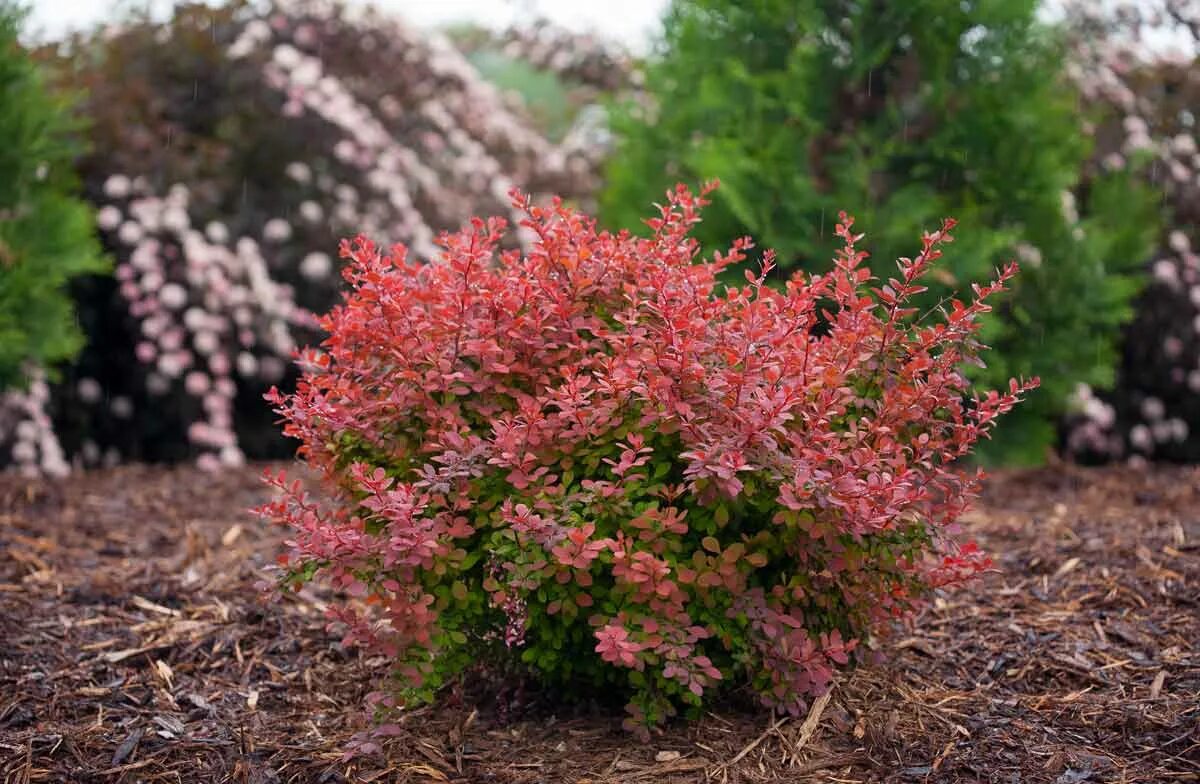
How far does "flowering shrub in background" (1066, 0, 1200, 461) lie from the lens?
615cm

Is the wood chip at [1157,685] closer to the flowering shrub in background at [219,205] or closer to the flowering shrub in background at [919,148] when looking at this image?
the flowering shrub in background at [919,148]

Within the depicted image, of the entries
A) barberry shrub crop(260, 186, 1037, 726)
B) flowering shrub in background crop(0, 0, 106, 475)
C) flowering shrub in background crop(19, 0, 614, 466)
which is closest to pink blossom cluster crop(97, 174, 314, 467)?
flowering shrub in background crop(19, 0, 614, 466)

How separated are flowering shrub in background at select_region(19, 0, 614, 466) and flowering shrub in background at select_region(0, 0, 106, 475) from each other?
477 millimetres

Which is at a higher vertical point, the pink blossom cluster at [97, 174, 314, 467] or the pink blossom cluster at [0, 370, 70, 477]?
the pink blossom cluster at [97, 174, 314, 467]

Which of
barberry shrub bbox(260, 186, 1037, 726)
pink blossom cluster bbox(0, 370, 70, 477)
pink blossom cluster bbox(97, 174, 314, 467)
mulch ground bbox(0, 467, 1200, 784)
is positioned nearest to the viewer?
barberry shrub bbox(260, 186, 1037, 726)

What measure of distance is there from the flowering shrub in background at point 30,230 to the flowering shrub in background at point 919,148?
2894mm

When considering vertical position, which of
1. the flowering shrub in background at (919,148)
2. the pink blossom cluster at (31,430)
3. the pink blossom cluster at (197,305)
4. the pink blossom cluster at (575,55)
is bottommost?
the pink blossom cluster at (31,430)

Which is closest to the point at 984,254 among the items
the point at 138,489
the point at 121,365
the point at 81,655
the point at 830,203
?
the point at 830,203

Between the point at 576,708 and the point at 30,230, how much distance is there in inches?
147

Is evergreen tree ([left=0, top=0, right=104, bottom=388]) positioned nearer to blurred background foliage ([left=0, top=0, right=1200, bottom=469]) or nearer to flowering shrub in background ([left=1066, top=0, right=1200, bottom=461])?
blurred background foliage ([left=0, top=0, right=1200, bottom=469])

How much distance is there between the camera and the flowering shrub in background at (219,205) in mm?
5672

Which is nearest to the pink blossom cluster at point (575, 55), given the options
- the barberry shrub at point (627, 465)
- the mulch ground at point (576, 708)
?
the mulch ground at point (576, 708)

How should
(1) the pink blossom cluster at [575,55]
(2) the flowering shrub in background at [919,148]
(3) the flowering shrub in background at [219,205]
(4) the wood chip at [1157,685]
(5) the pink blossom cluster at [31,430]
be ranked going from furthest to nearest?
1. (1) the pink blossom cluster at [575,55]
2. (3) the flowering shrub in background at [219,205]
3. (5) the pink blossom cluster at [31,430]
4. (2) the flowering shrub in background at [919,148]
5. (4) the wood chip at [1157,685]

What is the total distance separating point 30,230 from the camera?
4.89 meters
